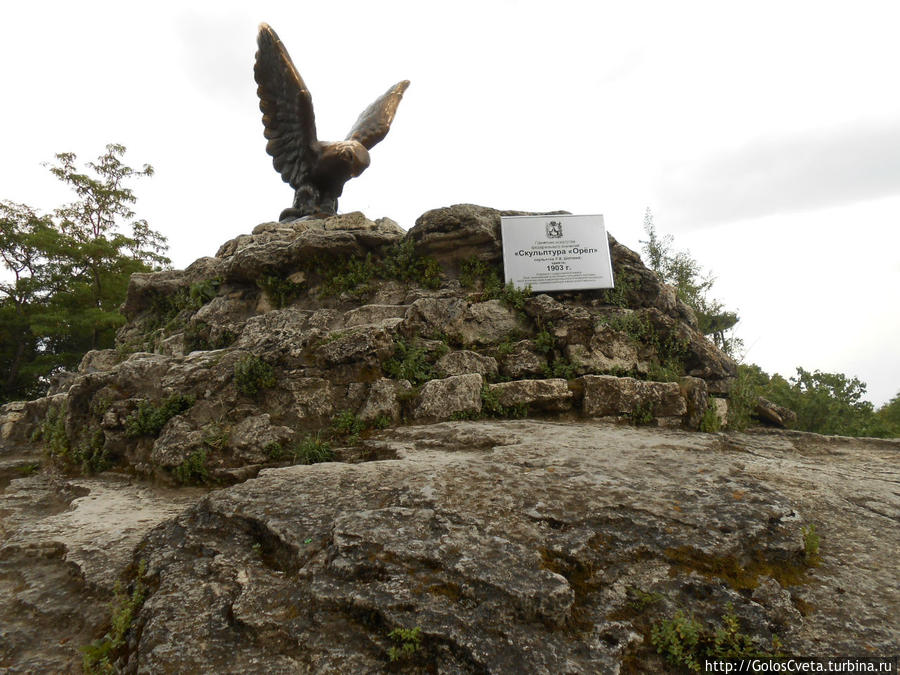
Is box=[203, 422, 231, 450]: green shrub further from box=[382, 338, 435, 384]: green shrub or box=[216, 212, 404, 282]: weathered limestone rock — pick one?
box=[216, 212, 404, 282]: weathered limestone rock

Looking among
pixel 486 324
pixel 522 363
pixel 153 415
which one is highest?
pixel 486 324

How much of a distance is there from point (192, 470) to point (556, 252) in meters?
6.05

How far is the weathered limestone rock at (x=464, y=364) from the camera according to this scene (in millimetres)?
6465

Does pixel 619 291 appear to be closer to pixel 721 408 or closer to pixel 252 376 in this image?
pixel 721 408

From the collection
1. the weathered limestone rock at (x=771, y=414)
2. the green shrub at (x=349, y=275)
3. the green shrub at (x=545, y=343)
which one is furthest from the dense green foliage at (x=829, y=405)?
the green shrub at (x=349, y=275)

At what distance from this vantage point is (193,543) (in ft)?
10.4

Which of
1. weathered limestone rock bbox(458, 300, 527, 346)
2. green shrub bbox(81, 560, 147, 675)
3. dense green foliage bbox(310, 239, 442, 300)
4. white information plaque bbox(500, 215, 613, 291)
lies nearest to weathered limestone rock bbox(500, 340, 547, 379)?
weathered limestone rock bbox(458, 300, 527, 346)

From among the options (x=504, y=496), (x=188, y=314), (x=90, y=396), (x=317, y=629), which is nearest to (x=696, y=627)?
(x=504, y=496)

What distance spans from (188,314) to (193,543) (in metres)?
7.38

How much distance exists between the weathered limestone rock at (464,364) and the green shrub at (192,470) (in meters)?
3.00

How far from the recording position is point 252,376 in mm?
5773

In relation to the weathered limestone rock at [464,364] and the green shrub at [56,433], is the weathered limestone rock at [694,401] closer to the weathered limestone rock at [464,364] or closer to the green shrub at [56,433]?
the weathered limestone rock at [464,364]

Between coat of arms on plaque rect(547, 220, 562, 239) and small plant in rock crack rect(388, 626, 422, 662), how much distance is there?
262 inches

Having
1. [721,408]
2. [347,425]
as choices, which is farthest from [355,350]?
[721,408]
